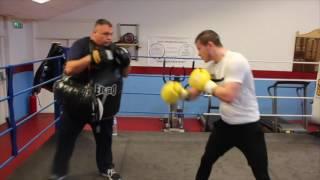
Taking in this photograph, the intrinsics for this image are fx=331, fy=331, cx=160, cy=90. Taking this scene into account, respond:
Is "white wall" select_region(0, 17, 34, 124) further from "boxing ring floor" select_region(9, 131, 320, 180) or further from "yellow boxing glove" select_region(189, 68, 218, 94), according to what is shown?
"yellow boxing glove" select_region(189, 68, 218, 94)

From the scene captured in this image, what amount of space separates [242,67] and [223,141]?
0.51 meters

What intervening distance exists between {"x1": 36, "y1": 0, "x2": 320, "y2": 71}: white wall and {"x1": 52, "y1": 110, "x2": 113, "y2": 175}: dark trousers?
11.1 ft

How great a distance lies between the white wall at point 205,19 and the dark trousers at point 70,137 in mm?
3374

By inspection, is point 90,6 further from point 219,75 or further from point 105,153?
point 219,75

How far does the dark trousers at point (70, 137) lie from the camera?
2.44m

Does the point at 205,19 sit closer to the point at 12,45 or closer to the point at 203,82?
the point at 12,45

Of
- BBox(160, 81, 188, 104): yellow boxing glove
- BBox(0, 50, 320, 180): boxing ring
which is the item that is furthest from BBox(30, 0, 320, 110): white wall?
BBox(160, 81, 188, 104): yellow boxing glove

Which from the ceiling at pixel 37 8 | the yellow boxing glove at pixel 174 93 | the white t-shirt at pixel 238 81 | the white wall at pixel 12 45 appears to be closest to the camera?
the white t-shirt at pixel 238 81

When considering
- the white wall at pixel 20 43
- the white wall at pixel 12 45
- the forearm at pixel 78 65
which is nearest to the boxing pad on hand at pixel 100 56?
the forearm at pixel 78 65

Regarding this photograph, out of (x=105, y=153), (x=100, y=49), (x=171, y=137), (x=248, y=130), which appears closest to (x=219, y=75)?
(x=248, y=130)

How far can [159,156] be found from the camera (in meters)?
3.32

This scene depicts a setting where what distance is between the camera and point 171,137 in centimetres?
394

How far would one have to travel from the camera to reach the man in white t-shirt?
1860 mm

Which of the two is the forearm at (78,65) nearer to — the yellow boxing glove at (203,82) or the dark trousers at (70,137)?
the dark trousers at (70,137)
